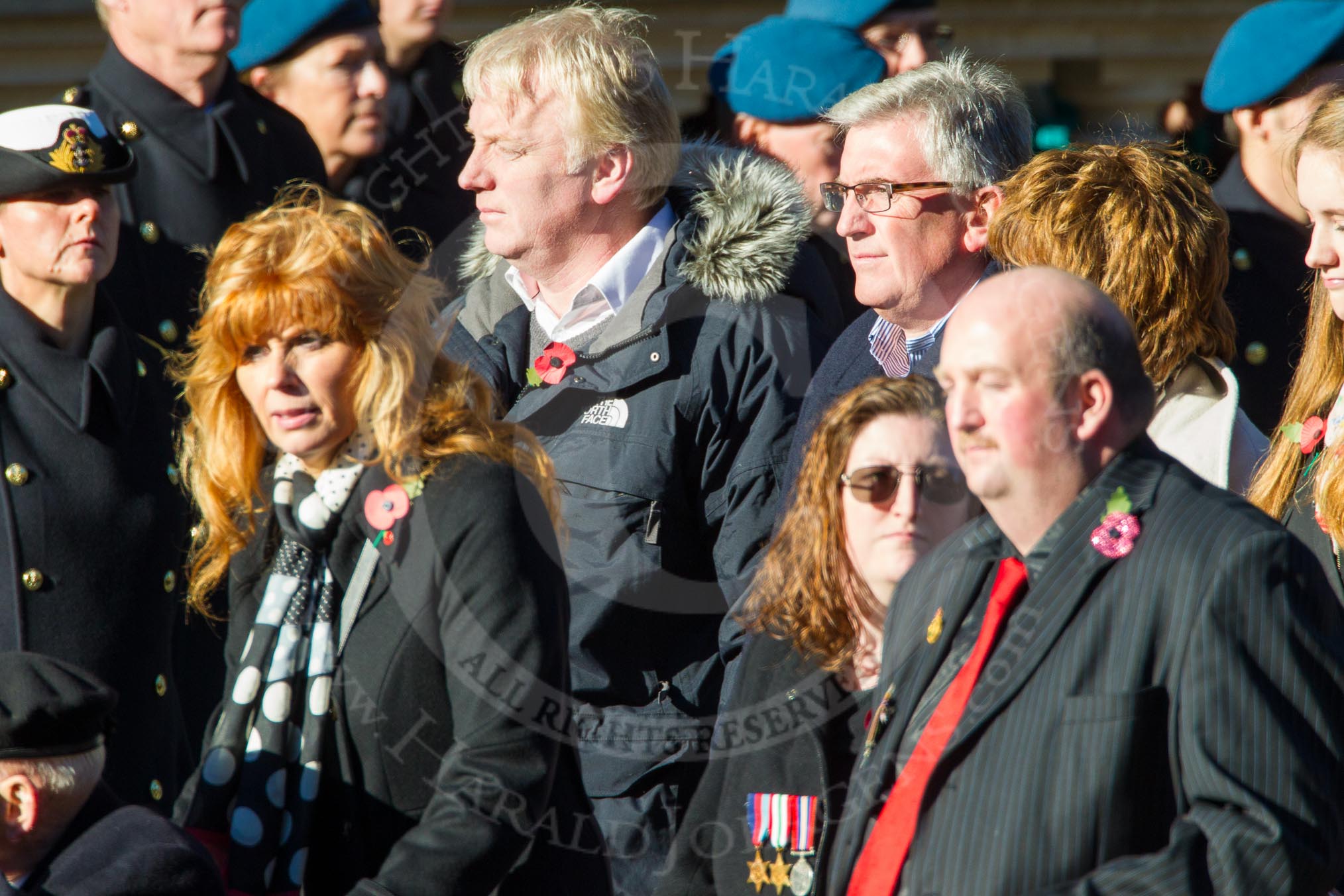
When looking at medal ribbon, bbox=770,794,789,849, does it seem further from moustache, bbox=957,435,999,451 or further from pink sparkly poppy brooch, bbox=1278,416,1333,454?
pink sparkly poppy brooch, bbox=1278,416,1333,454

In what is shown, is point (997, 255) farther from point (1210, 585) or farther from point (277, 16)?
point (277, 16)

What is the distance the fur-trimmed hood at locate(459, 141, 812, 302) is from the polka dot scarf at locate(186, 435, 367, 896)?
39.8 inches

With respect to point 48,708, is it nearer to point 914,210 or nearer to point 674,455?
point 674,455

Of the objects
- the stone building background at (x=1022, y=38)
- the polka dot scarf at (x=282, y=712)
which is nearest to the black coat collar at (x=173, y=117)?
the polka dot scarf at (x=282, y=712)

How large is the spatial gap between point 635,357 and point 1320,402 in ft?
4.22

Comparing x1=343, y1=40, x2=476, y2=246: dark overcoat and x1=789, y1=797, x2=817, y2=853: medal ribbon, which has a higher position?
x1=343, y1=40, x2=476, y2=246: dark overcoat

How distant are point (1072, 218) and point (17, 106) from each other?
578cm

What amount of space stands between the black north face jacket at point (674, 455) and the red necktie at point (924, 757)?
2.92ft

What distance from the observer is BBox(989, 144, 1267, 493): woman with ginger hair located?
2.93 meters

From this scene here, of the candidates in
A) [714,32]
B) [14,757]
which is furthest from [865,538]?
[714,32]

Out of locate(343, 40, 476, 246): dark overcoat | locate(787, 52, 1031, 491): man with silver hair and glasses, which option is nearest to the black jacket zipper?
locate(787, 52, 1031, 491): man with silver hair and glasses

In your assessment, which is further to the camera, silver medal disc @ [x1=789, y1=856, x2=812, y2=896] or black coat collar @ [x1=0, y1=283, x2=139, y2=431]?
black coat collar @ [x1=0, y1=283, x2=139, y2=431]

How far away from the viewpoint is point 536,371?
11.6ft

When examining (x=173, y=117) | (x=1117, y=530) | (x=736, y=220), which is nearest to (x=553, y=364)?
(x=736, y=220)
